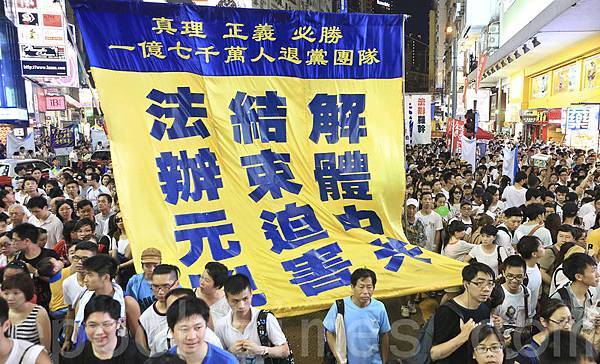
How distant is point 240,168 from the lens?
19.2 ft

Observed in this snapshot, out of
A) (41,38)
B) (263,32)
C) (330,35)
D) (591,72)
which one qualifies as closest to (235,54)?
(263,32)

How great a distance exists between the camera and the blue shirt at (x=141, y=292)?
4.55 m

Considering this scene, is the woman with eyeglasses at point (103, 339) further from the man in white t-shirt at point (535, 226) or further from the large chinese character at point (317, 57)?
the man in white t-shirt at point (535, 226)

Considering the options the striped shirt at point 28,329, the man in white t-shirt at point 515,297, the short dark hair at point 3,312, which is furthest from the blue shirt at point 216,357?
the man in white t-shirt at point 515,297

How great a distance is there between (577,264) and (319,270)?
8.25ft

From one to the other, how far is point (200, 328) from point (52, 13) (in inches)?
941

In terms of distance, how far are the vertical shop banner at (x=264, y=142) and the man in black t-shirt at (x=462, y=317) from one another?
1546mm

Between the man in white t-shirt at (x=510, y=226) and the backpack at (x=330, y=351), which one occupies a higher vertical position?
the man in white t-shirt at (x=510, y=226)

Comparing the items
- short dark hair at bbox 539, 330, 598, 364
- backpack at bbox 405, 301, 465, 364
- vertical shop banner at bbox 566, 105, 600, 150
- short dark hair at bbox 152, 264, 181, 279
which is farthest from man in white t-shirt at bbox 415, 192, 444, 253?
vertical shop banner at bbox 566, 105, 600, 150

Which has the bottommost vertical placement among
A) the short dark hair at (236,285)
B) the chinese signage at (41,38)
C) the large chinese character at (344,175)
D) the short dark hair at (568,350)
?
the short dark hair at (568,350)

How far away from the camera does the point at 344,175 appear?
6547 millimetres

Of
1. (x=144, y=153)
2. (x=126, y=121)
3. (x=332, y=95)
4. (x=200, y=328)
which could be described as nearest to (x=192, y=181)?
(x=144, y=153)

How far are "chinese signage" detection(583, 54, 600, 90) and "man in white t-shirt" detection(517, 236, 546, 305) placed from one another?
627 inches

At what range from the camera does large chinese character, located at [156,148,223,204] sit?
5.43m
